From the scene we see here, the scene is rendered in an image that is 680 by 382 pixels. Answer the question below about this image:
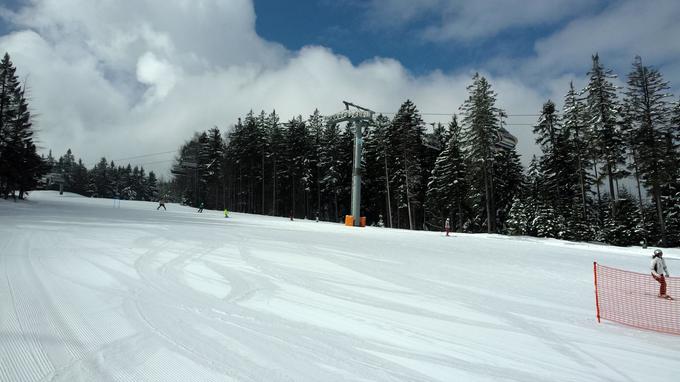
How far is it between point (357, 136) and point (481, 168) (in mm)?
13468

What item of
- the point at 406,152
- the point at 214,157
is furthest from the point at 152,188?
the point at 406,152

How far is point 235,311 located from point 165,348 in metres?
1.80

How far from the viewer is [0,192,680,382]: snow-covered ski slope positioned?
4191 millimetres

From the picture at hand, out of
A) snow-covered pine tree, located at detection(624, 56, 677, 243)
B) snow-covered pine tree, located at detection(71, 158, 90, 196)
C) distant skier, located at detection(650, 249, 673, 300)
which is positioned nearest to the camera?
distant skier, located at detection(650, 249, 673, 300)

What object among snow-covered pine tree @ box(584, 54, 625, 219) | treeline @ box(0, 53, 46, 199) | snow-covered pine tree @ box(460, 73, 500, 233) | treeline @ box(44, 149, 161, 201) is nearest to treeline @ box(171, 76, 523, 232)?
snow-covered pine tree @ box(460, 73, 500, 233)

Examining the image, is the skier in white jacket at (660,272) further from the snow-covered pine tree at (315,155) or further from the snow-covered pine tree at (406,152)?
the snow-covered pine tree at (315,155)

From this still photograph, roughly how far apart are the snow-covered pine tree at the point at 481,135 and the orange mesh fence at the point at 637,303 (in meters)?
22.8

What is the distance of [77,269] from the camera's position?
8.59m

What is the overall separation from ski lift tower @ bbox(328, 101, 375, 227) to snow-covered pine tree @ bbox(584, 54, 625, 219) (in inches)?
857

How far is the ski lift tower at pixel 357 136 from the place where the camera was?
1421 inches

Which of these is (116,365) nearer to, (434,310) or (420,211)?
(434,310)

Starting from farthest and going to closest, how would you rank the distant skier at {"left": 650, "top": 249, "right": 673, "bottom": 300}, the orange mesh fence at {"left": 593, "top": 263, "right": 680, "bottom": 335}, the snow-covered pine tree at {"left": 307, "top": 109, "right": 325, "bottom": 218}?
the snow-covered pine tree at {"left": 307, "top": 109, "right": 325, "bottom": 218} → the distant skier at {"left": 650, "top": 249, "right": 673, "bottom": 300} → the orange mesh fence at {"left": 593, "top": 263, "right": 680, "bottom": 335}

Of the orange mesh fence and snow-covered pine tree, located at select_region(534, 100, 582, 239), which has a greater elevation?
snow-covered pine tree, located at select_region(534, 100, 582, 239)

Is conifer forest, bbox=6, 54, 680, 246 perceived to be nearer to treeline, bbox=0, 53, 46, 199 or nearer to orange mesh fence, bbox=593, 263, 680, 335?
treeline, bbox=0, 53, 46, 199
